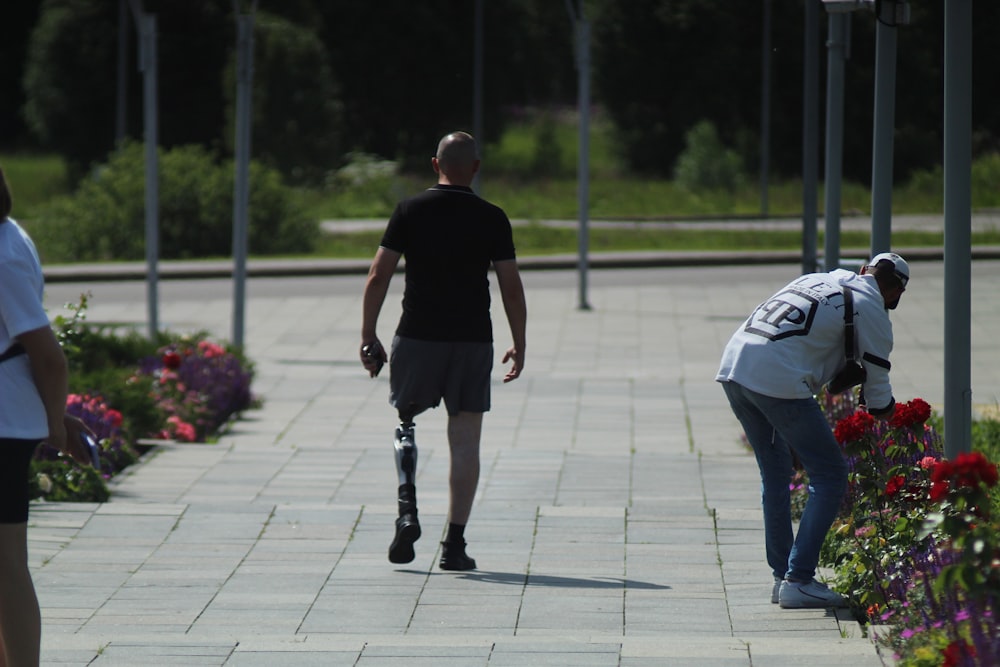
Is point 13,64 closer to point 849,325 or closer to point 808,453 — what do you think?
point 808,453

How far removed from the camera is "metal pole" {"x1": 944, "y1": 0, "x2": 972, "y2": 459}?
4918 millimetres

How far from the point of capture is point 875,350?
17.0ft

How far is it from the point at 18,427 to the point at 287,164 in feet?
117

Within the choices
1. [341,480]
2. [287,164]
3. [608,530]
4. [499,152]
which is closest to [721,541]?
[608,530]

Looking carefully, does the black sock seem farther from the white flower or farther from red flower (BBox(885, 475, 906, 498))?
the white flower

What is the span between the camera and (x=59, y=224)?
91.8ft

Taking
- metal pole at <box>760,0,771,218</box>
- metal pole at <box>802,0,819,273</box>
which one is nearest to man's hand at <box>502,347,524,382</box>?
metal pole at <box>802,0,819,273</box>

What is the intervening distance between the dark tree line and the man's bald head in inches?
1256

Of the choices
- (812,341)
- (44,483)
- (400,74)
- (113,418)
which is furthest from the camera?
(400,74)

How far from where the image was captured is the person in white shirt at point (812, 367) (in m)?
5.24

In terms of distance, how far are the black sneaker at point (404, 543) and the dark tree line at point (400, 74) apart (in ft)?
106

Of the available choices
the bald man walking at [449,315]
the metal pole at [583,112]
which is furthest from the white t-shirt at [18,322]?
the metal pole at [583,112]

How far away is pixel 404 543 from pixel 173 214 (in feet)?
72.2

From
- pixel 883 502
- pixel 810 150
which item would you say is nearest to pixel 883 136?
pixel 883 502
